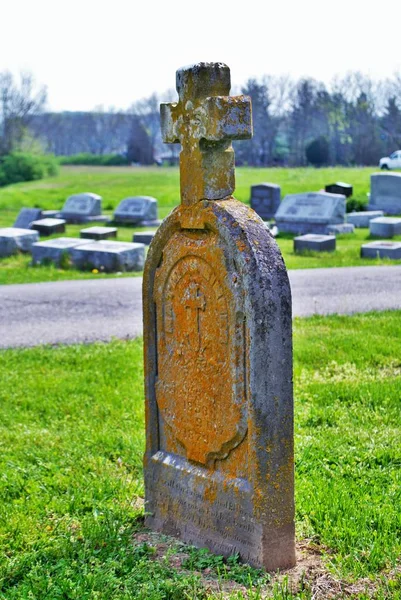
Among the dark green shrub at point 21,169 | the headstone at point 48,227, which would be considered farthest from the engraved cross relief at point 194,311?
the dark green shrub at point 21,169

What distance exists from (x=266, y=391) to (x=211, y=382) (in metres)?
0.40

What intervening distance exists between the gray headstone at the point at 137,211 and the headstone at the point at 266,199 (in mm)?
3092

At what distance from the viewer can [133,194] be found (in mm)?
33562

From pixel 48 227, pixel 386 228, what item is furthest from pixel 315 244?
pixel 48 227

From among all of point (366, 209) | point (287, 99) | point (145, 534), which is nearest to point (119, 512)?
point (145, 534)

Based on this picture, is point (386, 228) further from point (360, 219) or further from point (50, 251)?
point (50, 251)

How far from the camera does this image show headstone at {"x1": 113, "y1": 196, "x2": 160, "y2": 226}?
23.4 metres

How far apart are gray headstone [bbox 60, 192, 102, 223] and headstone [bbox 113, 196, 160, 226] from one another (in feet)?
3.64

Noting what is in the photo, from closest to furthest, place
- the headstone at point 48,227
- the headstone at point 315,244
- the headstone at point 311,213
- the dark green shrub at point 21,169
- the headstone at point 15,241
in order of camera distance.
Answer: the headstone at point 315,244 < the headstone at point 15,241 < the headstone at point 311,213 < the headstone at point 48,227 < the dark green shrub at point 21,169

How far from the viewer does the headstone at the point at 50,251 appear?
1530 centimetres

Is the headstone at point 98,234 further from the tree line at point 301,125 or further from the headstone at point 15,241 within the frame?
the tree line at point 301,125

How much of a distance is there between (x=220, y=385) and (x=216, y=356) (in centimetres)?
14

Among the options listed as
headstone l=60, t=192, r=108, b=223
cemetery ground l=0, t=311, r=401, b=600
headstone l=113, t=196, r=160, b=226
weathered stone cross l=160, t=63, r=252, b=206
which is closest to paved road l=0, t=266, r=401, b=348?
cemetery ground l=0, t=311, r=401, b=600

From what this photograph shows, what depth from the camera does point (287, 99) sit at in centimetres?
7438
